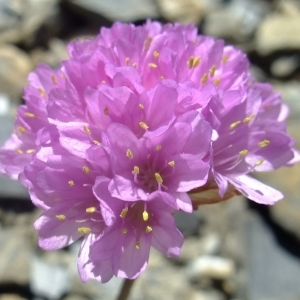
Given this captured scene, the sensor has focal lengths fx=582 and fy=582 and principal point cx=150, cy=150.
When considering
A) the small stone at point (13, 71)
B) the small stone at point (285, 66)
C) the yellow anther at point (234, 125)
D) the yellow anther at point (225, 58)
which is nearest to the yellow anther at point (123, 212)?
the yellow anther at point (234, 125)

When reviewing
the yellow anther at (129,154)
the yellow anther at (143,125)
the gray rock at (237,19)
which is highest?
the yellow anther at (143,125)

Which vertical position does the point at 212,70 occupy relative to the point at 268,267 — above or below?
above

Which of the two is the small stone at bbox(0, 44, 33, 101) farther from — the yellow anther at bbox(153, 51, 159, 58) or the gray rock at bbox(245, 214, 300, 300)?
the yellow anther at bbox(153, 51, 159, 58)

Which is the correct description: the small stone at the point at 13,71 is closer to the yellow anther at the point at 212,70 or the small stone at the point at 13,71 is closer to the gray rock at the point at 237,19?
the gray rock at the point at 237,19

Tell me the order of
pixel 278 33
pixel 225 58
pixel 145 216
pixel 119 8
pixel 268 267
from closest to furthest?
pixel 145 216
pixel 225 58
pixel 268 267
pixel 119 8
pixel 278 33

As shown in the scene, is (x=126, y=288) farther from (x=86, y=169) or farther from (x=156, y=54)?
(x=156, y=54)

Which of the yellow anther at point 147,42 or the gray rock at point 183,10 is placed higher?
the yellow anther at point 147,42

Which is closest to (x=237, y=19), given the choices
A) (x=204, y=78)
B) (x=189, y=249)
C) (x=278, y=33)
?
(x=278, y=33)
